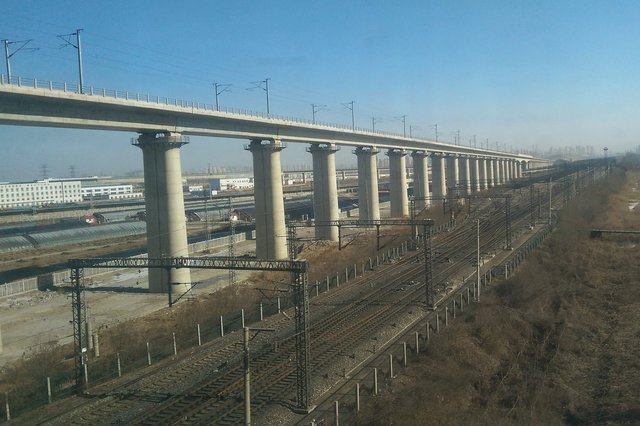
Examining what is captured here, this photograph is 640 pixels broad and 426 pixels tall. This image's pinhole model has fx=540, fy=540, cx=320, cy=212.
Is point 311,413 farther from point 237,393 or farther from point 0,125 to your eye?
point 0,125

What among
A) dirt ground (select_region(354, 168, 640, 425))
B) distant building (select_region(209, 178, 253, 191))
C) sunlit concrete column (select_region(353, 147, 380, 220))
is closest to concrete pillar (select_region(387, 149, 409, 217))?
sunlit concrete column (select_region(353, 147, 380, 220))

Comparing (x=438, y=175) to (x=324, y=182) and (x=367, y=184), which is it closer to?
(x=367, y=184)

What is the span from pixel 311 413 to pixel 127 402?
4286mm

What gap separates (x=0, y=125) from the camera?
59.8 ft

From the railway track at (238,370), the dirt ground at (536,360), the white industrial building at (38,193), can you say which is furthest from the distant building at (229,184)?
the dirt ground at (536,360)

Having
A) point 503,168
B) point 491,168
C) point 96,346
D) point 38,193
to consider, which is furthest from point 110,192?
point 96,346

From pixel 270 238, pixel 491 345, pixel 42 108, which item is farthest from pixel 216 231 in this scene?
pixel 491 345

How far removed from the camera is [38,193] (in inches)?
3612

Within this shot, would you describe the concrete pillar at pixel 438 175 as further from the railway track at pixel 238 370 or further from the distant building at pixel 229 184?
the distant building at pixel 229 184

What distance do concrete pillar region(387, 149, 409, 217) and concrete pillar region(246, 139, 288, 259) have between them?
21.7m

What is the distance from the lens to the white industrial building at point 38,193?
85.1m

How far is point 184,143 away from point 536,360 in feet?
56.3

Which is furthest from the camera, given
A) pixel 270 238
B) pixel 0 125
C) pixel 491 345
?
pixel 270 238

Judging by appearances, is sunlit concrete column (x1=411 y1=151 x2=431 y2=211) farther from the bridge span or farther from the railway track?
the railway track
